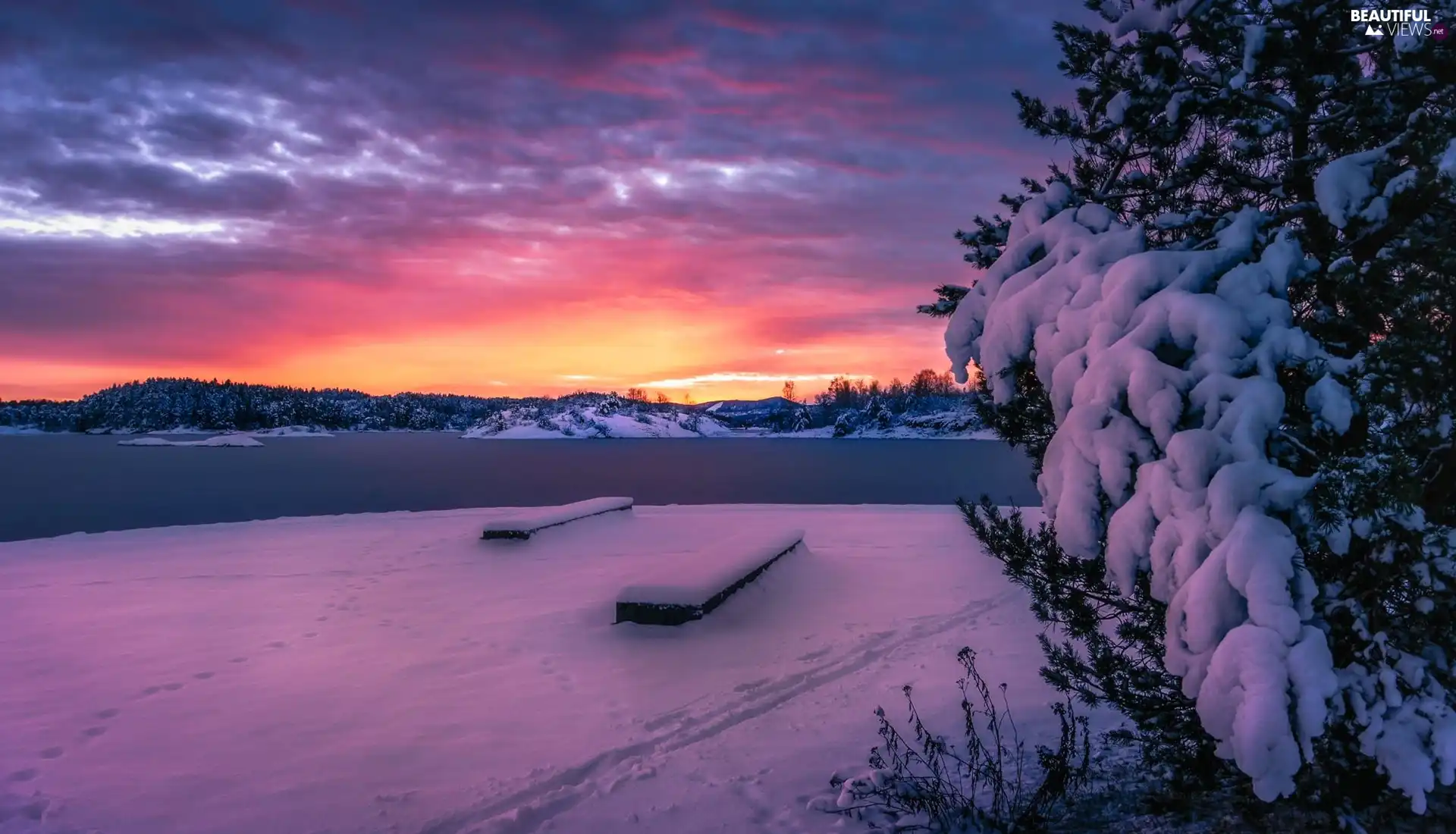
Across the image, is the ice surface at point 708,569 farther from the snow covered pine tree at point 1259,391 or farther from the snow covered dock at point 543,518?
the snow covered pine tree at point 1259,391

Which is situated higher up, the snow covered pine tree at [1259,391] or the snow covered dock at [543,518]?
the snow covered pine tree at [1259,391]

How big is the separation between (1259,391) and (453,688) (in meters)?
7.11

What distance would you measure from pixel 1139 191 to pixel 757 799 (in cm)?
448

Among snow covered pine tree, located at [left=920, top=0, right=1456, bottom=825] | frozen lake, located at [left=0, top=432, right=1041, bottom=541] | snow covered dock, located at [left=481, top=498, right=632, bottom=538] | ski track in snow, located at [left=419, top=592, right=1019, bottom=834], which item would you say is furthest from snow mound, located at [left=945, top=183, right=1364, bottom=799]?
snow covered dock, located at [left=481, top=498, right=632, bottom=538]

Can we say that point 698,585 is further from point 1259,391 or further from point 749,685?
point 1259,391

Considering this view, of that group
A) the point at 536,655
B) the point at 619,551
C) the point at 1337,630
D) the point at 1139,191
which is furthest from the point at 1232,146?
the point at 619,551

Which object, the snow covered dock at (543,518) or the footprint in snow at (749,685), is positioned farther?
the snow covered dock at (543,518)

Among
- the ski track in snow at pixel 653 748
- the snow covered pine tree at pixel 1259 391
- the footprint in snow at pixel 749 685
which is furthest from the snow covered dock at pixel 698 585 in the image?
the snow covered pine tree at pixel 1259 391

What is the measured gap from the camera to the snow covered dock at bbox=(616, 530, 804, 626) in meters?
9.91

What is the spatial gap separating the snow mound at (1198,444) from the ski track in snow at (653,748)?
122 inches

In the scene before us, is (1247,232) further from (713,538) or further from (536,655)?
(713,538)

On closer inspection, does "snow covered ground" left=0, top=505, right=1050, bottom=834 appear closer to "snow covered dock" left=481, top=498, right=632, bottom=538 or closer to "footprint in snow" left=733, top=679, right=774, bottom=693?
"footprint in snow" left=733, top=679, right=774, bottom=693

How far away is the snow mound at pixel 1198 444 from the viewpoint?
288 centimetres

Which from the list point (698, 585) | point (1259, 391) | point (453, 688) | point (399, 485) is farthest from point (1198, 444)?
point (399, 485)
